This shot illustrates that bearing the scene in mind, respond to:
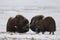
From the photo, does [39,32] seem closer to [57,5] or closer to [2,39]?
[2,39]

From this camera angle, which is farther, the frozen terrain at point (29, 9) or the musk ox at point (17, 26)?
the frozen terrain at point (29, 9)

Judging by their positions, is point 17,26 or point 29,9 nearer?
point 17,26

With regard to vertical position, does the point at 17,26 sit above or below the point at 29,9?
below

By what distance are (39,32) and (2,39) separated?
0.21m

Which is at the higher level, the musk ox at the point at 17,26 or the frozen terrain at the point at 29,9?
the frozen terrain at the point at 29,9

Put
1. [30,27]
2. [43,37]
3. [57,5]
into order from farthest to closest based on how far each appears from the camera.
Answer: [57,5] → [30,27] → [43,37]

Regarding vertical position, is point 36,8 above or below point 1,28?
above

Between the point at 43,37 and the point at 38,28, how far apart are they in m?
0.08

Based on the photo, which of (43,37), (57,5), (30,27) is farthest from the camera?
(57,5)

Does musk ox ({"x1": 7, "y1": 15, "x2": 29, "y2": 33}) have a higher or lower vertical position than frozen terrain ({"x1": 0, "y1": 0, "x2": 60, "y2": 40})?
lower

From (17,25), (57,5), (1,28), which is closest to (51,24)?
(17,25)

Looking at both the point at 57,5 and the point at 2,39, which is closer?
the point at 2,39

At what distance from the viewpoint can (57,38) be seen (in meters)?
0.89

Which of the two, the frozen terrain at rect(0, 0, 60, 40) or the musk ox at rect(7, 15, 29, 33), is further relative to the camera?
the frozen terrain at rect(0, 0, 60, 40)
